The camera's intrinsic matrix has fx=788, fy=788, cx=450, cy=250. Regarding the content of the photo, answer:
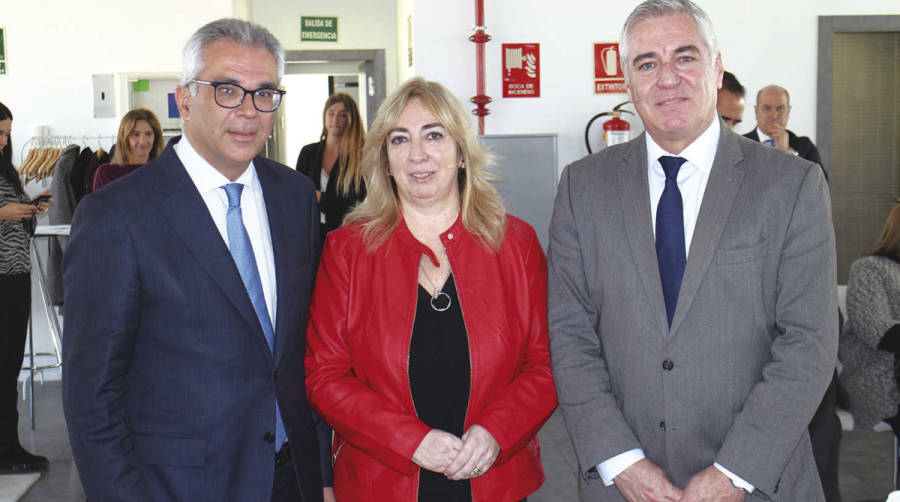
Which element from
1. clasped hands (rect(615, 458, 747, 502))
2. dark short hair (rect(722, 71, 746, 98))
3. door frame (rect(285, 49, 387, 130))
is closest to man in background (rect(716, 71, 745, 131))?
dark short hair (rect(722, 71, 746, 98))

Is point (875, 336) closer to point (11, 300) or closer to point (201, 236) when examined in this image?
point (201, 236)

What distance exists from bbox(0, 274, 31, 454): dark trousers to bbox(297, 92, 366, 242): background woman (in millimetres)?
1631

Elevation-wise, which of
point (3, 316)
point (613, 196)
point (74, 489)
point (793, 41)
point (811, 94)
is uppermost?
point (793, 41)

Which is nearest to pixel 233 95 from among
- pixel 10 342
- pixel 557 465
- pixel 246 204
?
pixel 246 204

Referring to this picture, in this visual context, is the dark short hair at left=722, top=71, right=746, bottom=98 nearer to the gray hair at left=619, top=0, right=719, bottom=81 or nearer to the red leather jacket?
the gray hair at left=619, top=0, right=719, bottom=81

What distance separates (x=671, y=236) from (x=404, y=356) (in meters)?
0.69

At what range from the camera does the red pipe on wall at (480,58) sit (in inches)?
204

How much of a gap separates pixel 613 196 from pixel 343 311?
0.72 meters

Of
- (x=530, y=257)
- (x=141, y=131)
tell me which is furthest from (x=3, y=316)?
(x=530, y=257)

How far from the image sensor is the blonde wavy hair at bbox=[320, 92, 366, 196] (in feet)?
14.7

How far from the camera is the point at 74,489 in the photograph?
397 cm

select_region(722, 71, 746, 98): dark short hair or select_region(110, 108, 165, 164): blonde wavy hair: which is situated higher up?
select_region(722, 71, 746, 98): dark short hair

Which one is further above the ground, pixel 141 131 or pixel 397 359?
pixel 141 131

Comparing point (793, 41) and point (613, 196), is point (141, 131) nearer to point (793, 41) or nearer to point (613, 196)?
point (613, 196)
